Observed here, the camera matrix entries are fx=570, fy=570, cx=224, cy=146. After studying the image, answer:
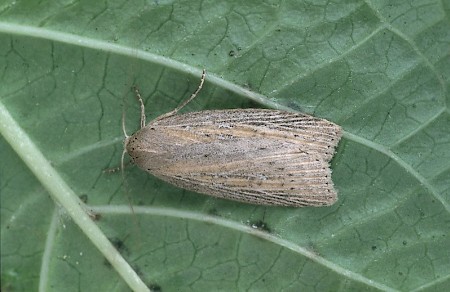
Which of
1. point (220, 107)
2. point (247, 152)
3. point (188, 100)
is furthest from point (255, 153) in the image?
point (188, 100)

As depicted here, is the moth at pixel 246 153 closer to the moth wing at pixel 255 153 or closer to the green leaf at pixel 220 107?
the moth wing at pixel 255 153

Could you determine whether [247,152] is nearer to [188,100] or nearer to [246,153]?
[246,153]

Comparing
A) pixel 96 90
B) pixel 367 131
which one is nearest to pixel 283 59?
pixel 367 131

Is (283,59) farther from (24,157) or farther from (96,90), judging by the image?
(24,157)

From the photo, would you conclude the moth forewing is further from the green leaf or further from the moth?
the green leaf

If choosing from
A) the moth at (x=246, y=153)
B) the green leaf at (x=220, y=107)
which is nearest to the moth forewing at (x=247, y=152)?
the moth at (x=246, y=153)

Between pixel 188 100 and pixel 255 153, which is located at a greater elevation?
pixel 188 100

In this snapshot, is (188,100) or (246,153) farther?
(188,100)

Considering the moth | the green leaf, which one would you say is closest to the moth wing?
the moth
